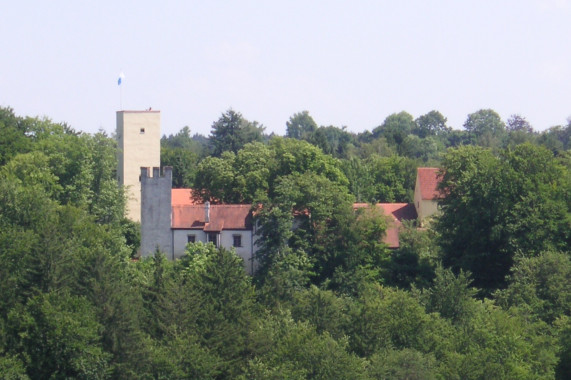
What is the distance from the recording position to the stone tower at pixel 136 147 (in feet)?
208

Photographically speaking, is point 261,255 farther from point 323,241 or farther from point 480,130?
point 480,130

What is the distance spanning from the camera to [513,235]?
52.0m

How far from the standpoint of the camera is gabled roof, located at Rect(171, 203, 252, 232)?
55875 millimetres

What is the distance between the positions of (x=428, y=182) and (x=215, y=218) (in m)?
15.5

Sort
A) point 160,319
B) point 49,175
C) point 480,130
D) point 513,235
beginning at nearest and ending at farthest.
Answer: point 160,319 < point 513,235 < point 49,175 < point 480,130

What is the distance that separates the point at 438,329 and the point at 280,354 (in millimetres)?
6409

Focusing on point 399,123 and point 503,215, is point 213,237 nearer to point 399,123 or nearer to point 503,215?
point 503,215

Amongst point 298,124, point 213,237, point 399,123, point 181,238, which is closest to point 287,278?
point 213,237

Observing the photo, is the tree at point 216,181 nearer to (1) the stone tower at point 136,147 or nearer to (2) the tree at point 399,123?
(1) the stone tower at point 136,147

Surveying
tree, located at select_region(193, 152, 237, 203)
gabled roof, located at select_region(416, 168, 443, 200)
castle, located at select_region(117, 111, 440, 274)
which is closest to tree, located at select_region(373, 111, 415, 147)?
gabled roof, located at select_region(416, 168, 443, 200)

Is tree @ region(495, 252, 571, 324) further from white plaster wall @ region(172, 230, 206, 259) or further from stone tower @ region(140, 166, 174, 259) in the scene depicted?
stone tower @ region(140, 166, 174, 259)

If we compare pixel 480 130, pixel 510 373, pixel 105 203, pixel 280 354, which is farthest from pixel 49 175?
pixel 480 130

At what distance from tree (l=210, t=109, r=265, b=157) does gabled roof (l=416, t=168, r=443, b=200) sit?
33.6 meters

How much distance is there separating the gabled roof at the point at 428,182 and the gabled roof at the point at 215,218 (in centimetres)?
1341
